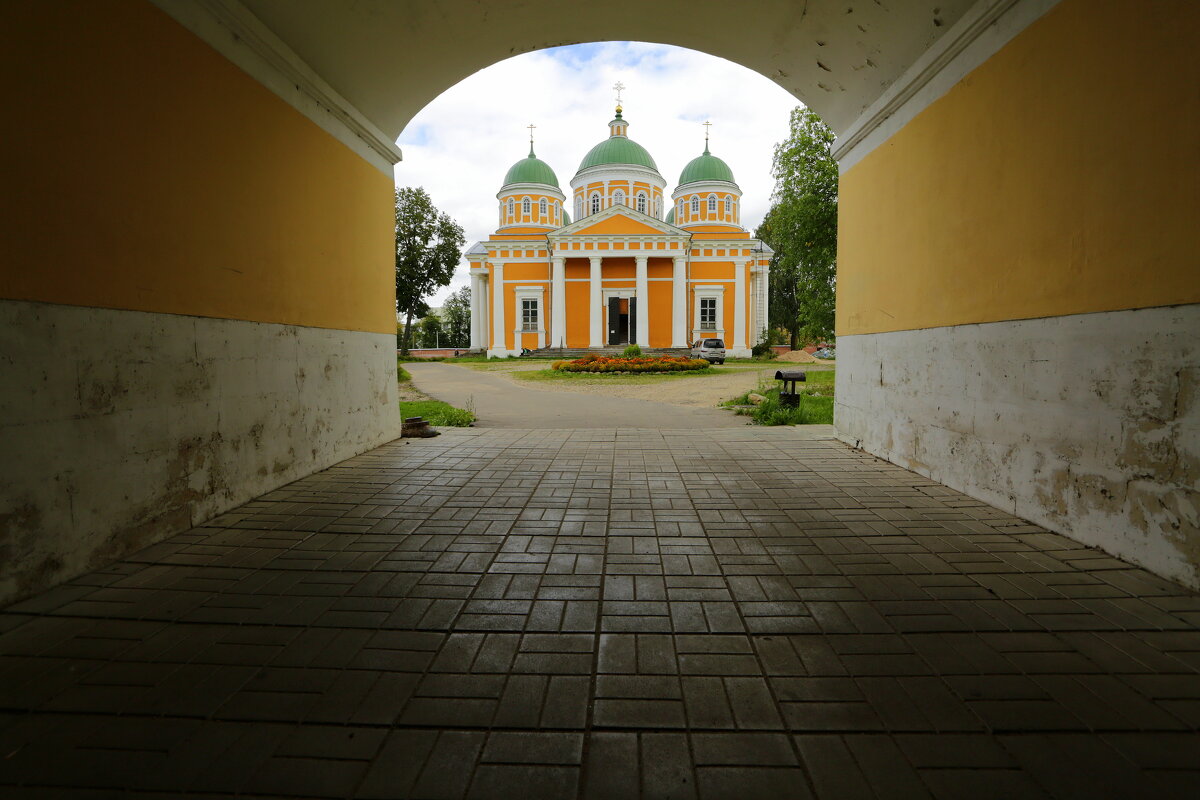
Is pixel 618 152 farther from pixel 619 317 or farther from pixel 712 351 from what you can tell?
pixel 712 351

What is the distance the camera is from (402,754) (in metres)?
1.84

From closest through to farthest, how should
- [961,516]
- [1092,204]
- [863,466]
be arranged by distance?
[1092,204] → [961,516] → [863,466]

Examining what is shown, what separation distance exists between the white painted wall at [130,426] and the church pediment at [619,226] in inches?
1343

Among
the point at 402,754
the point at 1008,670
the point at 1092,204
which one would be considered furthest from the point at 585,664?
the point at 1092,204

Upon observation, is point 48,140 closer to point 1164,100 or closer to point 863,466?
point 1164,100

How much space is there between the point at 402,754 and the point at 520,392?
13.8 m

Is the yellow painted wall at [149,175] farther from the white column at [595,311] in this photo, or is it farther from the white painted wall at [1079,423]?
the white column at [595,311]

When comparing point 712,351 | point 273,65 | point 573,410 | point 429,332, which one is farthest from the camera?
point 429,332

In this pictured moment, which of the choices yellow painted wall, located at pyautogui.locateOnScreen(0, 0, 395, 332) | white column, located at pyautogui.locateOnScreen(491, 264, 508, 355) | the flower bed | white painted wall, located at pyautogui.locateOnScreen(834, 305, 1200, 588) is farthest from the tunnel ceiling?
white column, located at pyautogui.locateOnScreen(491, 264, 508, 355)

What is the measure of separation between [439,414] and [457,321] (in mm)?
65320

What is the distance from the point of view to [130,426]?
11.5 feet

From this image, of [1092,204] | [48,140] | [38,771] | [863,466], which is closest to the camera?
[38,771]

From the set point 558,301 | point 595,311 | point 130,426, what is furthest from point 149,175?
point 558,301

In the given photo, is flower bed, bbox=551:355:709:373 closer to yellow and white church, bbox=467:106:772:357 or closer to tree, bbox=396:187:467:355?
yellow and white church, bbox=467:106:772:357
